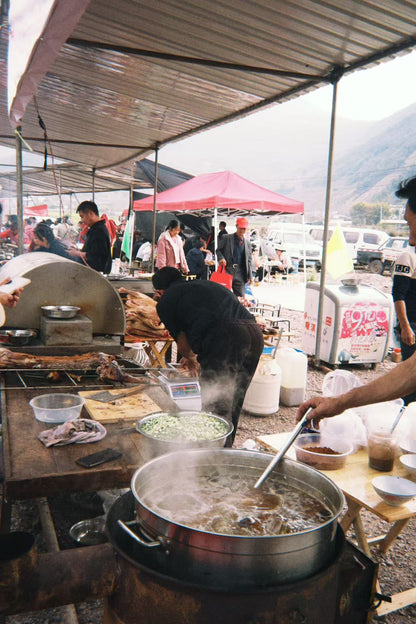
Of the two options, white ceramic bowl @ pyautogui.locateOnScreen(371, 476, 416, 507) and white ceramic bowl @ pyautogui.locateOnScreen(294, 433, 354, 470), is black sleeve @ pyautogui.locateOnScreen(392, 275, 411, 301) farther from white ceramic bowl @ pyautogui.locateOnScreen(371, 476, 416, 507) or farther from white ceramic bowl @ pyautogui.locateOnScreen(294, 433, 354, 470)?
white ceramic bowl @ pyautogui.locateOnScreen(371, 476, 416, 507)

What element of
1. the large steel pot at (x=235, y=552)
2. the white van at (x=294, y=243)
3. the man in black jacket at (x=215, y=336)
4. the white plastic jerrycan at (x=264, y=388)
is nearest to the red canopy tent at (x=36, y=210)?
the white van at (x=294, y=243)

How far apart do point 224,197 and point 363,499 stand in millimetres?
10497

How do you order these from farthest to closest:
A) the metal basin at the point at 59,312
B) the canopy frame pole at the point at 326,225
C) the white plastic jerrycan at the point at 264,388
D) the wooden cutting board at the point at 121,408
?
the canopy frame pole at the point at 326,225 < the white plastic jerrycan at the point at 264,388 < the metal basin at the point at 59,312 < the wooden cutting board at the point at 121,408

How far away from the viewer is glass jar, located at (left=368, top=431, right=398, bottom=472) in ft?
9.57

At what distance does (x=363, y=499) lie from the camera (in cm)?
265

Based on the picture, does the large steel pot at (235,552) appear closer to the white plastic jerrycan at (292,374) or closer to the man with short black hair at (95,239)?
the white plastic jerrycan at (292,374)

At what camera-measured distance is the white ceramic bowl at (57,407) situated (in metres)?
2.69

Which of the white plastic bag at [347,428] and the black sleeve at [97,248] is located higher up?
the black sleeve at [97,248]

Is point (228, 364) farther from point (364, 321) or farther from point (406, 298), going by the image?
point (364, 321)

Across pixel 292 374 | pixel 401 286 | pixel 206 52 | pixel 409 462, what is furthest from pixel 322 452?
pixel 206 52

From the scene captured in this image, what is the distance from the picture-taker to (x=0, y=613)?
1.61m

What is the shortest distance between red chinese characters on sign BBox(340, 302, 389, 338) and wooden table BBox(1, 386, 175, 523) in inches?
237

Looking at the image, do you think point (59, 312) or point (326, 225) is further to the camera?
point (326, 225)

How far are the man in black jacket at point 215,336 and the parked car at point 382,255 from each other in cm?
2411
